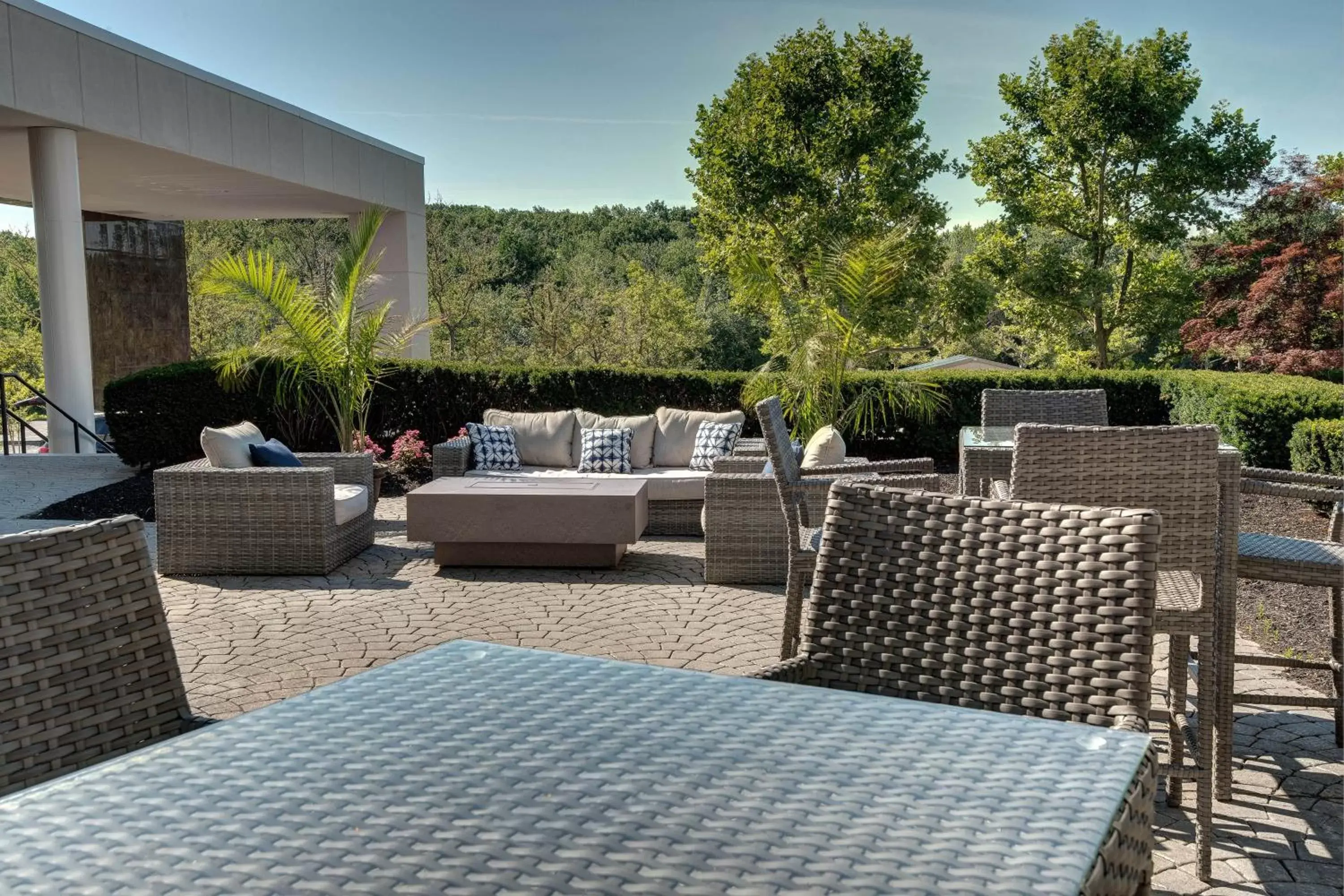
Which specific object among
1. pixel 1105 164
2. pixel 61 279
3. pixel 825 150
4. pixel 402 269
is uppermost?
pixel 825 150

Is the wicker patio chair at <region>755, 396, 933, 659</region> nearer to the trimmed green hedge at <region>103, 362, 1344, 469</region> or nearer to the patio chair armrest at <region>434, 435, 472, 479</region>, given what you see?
the patio chair armrest at <region>434, 435, 472, 479</region>

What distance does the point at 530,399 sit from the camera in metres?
11.0

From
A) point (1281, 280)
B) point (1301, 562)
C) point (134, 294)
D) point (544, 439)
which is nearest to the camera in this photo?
point (1301, 562)

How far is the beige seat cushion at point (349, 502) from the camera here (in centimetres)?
649

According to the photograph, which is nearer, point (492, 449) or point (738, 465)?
point (738, 465)

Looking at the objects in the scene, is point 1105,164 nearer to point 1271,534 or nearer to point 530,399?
point 530,399

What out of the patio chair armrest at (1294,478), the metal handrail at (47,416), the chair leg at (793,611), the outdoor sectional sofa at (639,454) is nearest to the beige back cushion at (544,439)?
the outdoor sectional sofa at (639,454)

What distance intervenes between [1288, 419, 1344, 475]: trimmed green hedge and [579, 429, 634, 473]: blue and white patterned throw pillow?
15.0 feet

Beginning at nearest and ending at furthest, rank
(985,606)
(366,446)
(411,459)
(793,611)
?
(985,606)
(793,611)
(366,446)
(411,459)

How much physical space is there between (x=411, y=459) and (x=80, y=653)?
8148 mm

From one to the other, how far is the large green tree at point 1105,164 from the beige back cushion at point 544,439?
11.8 meters

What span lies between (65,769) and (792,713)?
1.14m

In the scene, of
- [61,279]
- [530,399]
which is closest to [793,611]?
[530,399]

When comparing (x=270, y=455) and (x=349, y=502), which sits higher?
(x=270, y=455)
